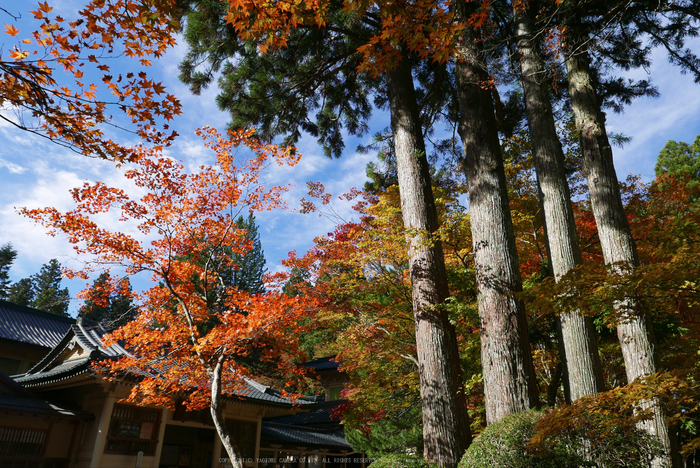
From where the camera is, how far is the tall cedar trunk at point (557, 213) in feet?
17.0

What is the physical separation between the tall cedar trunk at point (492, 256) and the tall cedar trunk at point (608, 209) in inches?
49.3

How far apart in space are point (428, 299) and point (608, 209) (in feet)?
10.00

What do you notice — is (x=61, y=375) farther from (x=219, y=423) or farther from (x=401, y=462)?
(x=401, y=462)

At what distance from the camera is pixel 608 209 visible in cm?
611

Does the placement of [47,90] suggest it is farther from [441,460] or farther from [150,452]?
[150,452]

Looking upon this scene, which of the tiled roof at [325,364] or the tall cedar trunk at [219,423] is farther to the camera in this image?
the tiled roof at [325,364]

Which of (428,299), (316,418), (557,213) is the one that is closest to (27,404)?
(428,299)

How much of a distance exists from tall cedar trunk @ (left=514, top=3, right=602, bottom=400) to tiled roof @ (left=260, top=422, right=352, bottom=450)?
11.3m

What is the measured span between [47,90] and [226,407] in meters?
10.6

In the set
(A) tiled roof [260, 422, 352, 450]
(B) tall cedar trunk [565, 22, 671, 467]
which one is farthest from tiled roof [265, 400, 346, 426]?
(B) tall cedar trunk [565, 22, 671, 467]

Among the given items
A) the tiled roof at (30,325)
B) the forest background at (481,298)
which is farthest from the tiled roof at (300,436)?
the tiled roof at (30,325)

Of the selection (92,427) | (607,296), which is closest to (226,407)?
(92,427)

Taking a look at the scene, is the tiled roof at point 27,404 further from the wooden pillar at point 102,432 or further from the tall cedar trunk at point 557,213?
the tall cedar trunk at point 557,213

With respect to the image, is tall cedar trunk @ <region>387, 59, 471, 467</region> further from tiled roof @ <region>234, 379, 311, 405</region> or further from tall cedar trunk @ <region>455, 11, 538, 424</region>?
tiled roof @ <region>234, 379, 311, 405</region>
